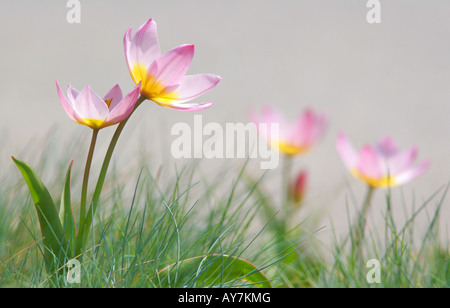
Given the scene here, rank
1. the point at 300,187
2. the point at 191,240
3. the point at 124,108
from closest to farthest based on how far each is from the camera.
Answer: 1. the point at 124,108
2. the point at 191,240
3. the point at 300,187

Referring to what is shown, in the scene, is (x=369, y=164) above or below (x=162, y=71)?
below

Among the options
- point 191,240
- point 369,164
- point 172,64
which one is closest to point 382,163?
point 369,164

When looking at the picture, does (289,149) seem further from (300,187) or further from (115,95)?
(115,95)

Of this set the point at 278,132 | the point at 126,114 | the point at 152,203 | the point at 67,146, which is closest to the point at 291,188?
the point at 278,132

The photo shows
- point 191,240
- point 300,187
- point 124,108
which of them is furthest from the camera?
point 300,187

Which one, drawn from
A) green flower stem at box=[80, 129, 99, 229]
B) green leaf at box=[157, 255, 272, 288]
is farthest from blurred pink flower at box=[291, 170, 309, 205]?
green flower stem at box=[80, 129, 99, 229]
